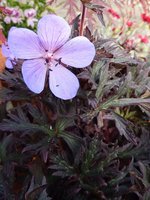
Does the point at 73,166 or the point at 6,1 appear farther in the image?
the point at 6,1

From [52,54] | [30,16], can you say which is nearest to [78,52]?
[52,54]

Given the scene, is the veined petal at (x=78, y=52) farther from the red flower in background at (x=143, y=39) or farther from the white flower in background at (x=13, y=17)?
the red flower in background at (x=143, y=39)

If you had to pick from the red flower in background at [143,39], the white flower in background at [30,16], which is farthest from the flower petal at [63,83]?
the red flower in background at [143,39]

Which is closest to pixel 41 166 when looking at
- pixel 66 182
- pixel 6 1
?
pixel 66 182

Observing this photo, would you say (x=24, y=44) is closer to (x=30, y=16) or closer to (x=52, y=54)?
(x=52, y=54)

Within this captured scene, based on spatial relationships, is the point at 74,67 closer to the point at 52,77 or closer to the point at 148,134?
the point at 52,77

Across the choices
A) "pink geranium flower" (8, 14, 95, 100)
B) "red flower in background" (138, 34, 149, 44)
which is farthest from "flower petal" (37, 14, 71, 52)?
"red flower in background" (138, 34, 149, 44)

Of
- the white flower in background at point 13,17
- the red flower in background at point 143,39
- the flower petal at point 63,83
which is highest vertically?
the flower petal at point 63,83
